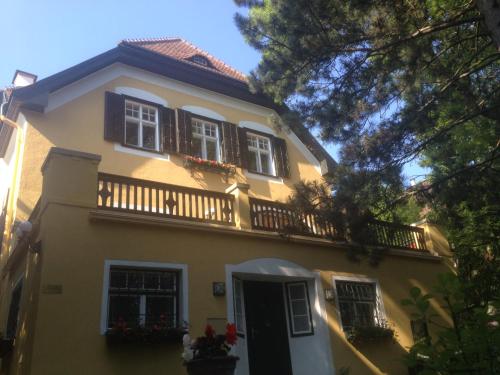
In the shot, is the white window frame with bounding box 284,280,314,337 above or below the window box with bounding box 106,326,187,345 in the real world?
above

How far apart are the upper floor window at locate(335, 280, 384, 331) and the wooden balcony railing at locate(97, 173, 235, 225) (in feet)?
10.4

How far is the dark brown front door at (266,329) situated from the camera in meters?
9.74

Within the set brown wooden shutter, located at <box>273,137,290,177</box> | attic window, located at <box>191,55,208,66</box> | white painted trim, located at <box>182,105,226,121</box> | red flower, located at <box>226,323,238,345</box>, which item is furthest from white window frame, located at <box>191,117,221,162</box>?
red flower, located at <box>226,323,238,345</box>

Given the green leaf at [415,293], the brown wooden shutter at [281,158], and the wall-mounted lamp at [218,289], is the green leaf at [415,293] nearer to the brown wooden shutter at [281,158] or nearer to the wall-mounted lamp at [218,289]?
the wall-mounted lamp at [218,289]

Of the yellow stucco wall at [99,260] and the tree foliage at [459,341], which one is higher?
the yellow stucco wall at [99,260]

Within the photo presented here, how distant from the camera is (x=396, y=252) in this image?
1216cm

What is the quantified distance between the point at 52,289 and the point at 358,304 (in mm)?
6767

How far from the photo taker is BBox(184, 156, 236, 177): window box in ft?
40.8

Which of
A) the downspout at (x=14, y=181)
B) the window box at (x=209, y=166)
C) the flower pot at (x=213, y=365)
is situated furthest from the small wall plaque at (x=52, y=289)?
the window box at (x=209, y=166)

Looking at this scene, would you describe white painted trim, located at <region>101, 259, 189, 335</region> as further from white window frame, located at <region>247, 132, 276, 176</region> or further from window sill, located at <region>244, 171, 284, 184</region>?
white window frame, located at <region>247, 132, 276, 176</region>

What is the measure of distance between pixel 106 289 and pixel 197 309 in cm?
163

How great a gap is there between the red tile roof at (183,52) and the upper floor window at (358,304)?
731 cm

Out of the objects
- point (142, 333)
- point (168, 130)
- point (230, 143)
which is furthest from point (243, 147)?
point (142, 333)

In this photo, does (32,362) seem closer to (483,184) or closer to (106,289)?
(106,289)
